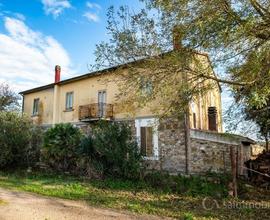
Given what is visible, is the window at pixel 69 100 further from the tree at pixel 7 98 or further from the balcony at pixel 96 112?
the tree at pixel 7 98

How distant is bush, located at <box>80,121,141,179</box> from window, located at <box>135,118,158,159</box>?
3.66 meters

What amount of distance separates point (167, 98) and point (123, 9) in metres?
3.65

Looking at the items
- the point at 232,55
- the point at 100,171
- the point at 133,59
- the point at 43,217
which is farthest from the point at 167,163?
the point at 43,217

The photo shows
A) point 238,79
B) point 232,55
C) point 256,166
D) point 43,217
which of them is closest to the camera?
point 43,217

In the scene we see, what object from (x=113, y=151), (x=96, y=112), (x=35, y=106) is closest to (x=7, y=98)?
(x=35, y=106)

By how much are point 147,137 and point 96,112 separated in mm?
4280

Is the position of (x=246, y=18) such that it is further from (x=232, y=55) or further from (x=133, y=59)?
(x=133, y=59)

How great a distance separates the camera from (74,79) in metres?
22.2

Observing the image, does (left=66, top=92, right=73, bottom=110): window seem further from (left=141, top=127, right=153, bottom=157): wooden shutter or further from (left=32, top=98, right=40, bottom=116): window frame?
(left=141, top=127, right=153, bottom=157): wooden shutter

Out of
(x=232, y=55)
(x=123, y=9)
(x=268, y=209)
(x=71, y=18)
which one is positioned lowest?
(x=268, y=209)

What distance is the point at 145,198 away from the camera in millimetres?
9938

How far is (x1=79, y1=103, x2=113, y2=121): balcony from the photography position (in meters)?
19.2

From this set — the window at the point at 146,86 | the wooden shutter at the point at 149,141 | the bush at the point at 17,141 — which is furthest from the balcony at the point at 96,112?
the window at the point at 146,86

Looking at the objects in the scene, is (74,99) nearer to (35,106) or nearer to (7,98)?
(35,106)
